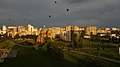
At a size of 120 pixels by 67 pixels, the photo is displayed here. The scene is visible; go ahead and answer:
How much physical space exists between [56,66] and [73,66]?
7.68ft

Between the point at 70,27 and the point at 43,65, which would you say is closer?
the point at 43,65

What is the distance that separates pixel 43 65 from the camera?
122ft

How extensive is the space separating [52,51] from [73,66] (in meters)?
14.3

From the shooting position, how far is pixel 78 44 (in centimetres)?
6506

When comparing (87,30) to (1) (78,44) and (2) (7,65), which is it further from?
(2) (7,65)

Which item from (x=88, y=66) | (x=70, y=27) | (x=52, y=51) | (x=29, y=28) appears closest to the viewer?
(x=88, y=66)

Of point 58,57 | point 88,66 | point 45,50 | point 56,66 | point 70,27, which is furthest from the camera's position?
point 70,27

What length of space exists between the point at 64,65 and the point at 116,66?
6619mm

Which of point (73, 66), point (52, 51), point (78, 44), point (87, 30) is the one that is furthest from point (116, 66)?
point (87, 30)

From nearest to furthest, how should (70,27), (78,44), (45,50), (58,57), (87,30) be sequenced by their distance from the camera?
(58,57), (45,50), (78,44), (87,30), (70,27)

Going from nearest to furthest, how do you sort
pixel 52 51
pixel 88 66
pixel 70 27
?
1. pixel 88 66
2. pixel 52 51
3. pixel 70 27

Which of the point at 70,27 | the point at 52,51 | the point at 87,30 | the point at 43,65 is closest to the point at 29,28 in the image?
the point at 70,27

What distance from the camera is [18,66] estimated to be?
36.2 meters

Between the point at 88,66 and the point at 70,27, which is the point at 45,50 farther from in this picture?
the point at 70,27
